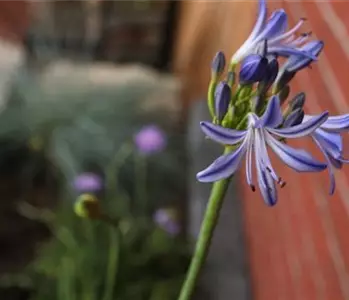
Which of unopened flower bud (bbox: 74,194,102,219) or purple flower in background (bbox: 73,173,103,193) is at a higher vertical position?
purple flower in background (bbox: 73,173,103,193)

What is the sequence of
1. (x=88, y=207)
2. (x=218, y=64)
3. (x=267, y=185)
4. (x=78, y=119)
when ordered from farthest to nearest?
(x=78, y=119), (x=88, y=207), (x=218, y=64), (x=267, y=185)

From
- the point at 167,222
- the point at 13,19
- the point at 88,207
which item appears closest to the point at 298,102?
the point at 88,207

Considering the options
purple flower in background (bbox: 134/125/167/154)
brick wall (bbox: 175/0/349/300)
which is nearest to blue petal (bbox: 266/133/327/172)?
brick wall (bbox: 175/0/349/300)

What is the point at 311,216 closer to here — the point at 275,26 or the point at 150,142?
the point at 275,26

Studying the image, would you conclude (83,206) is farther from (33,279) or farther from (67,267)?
(33,279)

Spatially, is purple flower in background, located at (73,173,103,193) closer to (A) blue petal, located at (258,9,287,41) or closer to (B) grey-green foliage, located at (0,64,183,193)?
(B) grey-green foliage, located at (0,64,183,193)

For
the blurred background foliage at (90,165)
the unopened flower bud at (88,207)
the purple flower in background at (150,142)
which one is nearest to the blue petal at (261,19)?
the unopened flower bud at (88,207)
